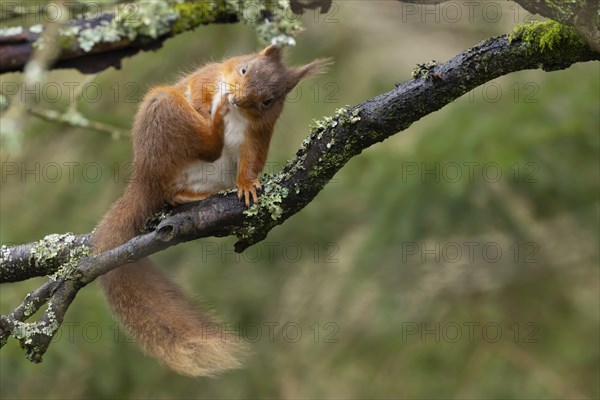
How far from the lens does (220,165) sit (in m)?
4.05

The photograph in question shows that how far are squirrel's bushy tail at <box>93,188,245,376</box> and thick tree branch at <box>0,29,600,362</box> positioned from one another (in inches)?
9.1

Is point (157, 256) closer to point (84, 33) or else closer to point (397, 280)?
point (397, 280)

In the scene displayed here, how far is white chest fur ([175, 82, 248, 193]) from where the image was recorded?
12.9 ft

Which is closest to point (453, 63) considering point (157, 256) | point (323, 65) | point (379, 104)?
point (379, 104)

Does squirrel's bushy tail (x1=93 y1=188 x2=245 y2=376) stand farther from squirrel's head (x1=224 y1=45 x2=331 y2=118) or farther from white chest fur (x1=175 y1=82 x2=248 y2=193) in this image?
squirrel's head (x1=224 y1=45 x2=331 y2=118)

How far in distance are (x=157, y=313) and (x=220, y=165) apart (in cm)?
82

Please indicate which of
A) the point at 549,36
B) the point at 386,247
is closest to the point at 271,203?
the point at 549,36

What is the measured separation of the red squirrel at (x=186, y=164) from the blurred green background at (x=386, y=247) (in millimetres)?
1500

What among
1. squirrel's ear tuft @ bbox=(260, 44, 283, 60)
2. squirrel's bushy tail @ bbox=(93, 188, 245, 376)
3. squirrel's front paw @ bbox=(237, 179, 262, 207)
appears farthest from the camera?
squirrel's ear tuft @ bbox=(260, 44, 283, 60)

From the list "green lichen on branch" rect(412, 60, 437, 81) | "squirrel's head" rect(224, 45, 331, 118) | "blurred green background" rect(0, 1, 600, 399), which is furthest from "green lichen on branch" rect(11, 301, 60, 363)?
"blurred green background" rect(0, 1, 600, 399)

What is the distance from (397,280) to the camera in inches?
235

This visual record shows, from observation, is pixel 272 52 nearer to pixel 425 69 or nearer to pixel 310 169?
pixel 310 169

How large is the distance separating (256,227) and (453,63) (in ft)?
3.29

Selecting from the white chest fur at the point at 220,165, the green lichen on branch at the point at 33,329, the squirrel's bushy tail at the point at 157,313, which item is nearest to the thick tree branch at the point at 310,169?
the green lichen on branch at the point at 33,329
